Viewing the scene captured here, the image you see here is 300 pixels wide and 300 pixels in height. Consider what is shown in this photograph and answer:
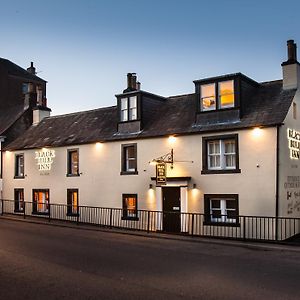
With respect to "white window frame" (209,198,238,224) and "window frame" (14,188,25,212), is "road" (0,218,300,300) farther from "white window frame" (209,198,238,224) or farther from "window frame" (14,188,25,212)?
"window frame" (14,188,25,212)

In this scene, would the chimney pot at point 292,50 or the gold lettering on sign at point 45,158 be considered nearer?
the chimney pot at point 292,50

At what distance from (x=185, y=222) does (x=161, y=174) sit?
267 centimetres

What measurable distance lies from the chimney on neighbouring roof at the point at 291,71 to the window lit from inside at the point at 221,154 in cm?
406

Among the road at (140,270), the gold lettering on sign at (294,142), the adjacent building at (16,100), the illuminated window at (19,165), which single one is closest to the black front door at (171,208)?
the road at (140,270)

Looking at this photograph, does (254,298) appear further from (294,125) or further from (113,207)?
(113,207)

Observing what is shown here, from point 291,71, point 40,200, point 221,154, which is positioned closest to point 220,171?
point 221,154

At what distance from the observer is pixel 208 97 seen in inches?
875

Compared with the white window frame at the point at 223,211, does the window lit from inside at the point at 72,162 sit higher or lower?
higher

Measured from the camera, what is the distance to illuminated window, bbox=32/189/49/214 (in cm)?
2985

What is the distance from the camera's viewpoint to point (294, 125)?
21.3 metres

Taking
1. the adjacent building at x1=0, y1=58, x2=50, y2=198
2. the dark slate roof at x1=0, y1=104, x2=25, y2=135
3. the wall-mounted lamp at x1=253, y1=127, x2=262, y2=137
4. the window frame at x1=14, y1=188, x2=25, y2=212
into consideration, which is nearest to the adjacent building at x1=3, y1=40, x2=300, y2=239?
the wall-mounted lamp at x1=253, y1=127, x2=262, y2=137

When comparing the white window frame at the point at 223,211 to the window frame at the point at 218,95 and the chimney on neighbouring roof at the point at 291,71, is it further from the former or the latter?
the chimney on neighbouring roof at the point at 291,71

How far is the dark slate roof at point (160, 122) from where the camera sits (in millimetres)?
20578

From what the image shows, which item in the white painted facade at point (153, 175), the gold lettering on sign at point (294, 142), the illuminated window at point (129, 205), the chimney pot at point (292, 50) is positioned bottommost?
the illuminated window at point (129, 205)
